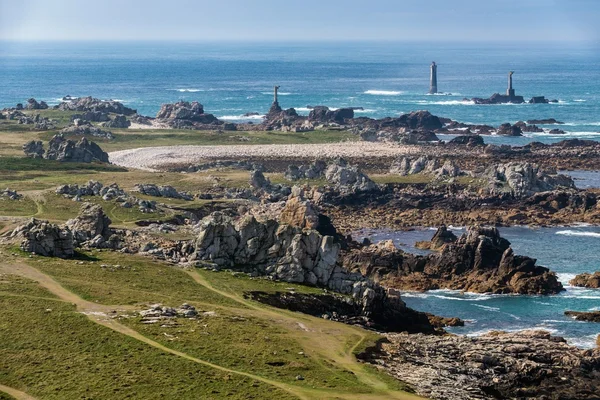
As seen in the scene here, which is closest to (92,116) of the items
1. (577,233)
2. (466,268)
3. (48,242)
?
(577,233)

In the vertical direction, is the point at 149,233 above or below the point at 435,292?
above

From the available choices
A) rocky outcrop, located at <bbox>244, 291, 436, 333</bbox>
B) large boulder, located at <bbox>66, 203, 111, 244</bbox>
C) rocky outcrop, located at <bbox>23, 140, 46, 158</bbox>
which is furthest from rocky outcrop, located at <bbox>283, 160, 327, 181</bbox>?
rocky outcrop, located at <bbox>244, 291, 436, 333</bbox>

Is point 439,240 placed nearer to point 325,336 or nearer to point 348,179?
point 348,179

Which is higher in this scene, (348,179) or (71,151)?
(71,151)

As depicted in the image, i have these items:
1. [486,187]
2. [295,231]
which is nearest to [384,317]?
[295,231]

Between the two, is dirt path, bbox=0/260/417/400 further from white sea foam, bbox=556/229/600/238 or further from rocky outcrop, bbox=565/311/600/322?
white sea foam, bbox=556/229/600/238

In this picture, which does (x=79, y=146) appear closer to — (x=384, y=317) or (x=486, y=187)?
(x=486, y=187)

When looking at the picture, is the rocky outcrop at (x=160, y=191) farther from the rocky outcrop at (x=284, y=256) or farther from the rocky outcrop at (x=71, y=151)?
the rocky outcrop at (x=284, y=256)
